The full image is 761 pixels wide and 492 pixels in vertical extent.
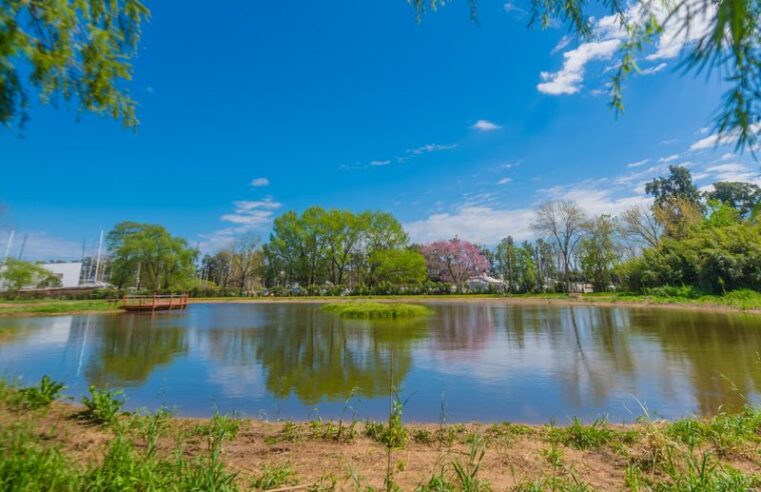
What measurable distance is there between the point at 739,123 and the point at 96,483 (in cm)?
389

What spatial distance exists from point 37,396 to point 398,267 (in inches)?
1709

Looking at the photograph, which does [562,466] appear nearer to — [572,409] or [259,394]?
[572,409]

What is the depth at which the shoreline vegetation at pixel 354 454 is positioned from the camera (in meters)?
2.08

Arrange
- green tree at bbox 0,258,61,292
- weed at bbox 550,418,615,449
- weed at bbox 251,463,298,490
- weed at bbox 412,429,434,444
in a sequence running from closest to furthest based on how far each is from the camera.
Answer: weed at bbox 251,463,298,490
weed at bbox 550,418,615,449
weed at bbox 412,429,434,444
green tree at bbox 0,258,61,292

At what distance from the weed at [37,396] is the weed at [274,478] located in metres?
3.35

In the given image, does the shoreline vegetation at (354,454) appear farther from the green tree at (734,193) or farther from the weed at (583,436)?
the green tree at (734,193)

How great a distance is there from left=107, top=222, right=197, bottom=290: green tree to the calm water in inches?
1305

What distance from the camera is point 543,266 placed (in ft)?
186

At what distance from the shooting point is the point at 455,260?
176 ft

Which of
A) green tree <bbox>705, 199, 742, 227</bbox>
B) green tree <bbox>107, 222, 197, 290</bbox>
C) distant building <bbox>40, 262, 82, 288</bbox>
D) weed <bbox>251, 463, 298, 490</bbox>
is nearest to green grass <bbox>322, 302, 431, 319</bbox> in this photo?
weed <bbox>251, 463, 298, 490</bbox>

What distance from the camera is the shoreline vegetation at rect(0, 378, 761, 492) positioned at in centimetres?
208

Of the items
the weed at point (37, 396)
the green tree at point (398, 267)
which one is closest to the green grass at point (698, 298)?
the green tree at point (398, 267)

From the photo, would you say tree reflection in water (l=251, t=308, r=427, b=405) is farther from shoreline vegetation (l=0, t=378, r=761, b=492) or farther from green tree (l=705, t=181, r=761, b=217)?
green tree (l=705, t=181, r=761, b=217)

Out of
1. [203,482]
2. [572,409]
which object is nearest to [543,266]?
[572,409]
